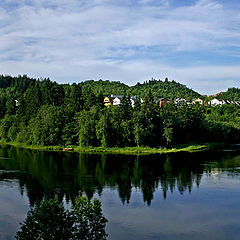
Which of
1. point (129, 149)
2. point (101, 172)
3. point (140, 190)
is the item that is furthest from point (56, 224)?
point (129, 149)

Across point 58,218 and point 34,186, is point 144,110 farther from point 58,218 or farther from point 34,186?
point 58,218

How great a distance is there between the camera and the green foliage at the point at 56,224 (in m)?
17.2

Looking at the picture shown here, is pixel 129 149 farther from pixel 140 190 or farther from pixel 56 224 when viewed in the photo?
pixel 56 224

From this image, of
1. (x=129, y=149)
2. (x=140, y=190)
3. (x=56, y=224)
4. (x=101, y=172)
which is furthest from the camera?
(x=129, y=149)

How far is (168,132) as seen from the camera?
6644 cm

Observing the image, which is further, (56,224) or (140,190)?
(140,190)

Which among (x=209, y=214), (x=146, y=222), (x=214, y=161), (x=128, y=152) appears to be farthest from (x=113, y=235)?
(x=128, y=152)

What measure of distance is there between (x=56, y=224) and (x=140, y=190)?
1782 cm

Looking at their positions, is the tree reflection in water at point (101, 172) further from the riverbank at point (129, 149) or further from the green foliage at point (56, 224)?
the green foliage at point (56, 224)

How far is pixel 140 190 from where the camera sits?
34.4 meters

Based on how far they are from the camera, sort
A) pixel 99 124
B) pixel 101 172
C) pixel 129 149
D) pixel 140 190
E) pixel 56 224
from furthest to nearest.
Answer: pixel 99 124 < pixel 129 149 < pixel 101 172 < pixel 140 190 < pixel 56 224

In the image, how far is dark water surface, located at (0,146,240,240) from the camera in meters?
24.6

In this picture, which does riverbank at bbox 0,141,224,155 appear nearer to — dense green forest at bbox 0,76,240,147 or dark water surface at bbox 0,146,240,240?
dense green forest at bbox 0,76,240,147

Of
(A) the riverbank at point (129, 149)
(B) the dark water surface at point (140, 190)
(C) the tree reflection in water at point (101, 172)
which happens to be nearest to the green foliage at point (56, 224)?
(B) the dark water surface at point (140, 190)
